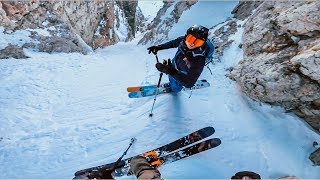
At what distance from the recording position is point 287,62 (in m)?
6.48

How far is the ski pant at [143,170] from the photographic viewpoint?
14.8 feet

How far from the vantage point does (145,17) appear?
79625mm

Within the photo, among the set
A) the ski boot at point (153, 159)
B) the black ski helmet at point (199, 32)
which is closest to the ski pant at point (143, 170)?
the ski boot at point (153, 159)

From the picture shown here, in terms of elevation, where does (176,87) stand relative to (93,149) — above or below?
above

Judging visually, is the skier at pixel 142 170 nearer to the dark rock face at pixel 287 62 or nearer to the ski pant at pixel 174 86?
the ski pant at pixel 174 86

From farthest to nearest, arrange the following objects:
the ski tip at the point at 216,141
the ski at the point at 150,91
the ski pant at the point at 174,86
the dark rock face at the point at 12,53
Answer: the dark rock face at the point at 12,53, the ski at the point at 150,91, the ski pant at the point at 174,86, the ski tip at the point at 216,141

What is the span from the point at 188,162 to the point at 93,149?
214 centimetres

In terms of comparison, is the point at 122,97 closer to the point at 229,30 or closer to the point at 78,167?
the point at 78,167

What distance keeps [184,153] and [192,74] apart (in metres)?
1.59

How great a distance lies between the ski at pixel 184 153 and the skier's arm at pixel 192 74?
1.21 m

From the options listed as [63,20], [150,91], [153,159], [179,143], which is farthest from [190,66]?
[63,20]

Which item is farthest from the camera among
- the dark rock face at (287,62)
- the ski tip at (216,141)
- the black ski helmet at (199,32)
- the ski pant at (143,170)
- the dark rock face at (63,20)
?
the dark rock face at (63,20)

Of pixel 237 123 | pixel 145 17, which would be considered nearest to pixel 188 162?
pixel 237 123

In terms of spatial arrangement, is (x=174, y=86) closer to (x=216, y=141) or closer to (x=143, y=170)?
(x=216, y=141)
